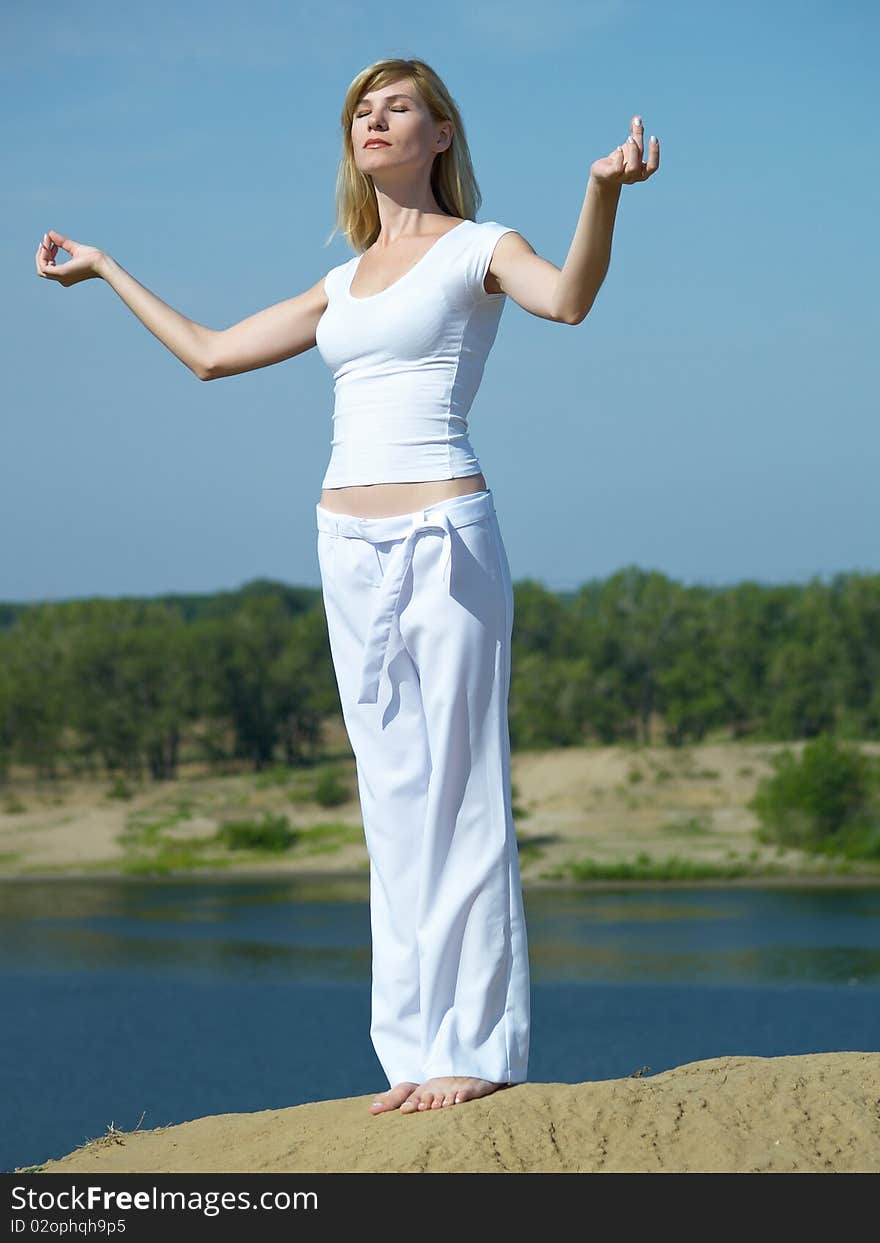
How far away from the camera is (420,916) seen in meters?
3.91

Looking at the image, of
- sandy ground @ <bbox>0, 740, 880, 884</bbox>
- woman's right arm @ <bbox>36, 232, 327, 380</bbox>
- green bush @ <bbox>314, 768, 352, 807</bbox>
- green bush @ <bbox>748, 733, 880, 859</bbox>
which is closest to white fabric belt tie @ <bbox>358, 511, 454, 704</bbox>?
woman's right arm @ <bbox>36, 232, 327, 380</bbox>

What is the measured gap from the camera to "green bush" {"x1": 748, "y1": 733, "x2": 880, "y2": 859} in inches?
1556

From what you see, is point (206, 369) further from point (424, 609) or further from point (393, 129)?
point (424, 609)

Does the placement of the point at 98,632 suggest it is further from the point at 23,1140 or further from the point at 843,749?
the point at 23,1140

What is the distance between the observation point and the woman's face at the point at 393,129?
3928 mm

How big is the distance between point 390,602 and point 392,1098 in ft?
4.01

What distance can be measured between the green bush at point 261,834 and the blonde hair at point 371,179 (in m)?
38.0

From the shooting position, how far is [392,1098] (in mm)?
3947

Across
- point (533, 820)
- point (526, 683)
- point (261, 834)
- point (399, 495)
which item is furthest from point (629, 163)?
point (526, 683)

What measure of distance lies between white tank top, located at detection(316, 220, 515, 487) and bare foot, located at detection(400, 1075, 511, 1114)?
56.9 inches

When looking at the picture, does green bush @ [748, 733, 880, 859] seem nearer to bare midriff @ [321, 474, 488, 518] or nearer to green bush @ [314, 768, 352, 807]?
green bush @ [314, 768, 352, 807]

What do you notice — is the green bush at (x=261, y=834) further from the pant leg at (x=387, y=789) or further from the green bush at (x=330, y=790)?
the pant leg at (x=387, y=789)

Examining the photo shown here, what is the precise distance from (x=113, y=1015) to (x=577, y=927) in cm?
1432

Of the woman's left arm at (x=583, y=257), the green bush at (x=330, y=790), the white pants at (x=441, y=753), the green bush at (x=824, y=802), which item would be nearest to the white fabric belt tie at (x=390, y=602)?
the white pants at (x=441, y=753)
